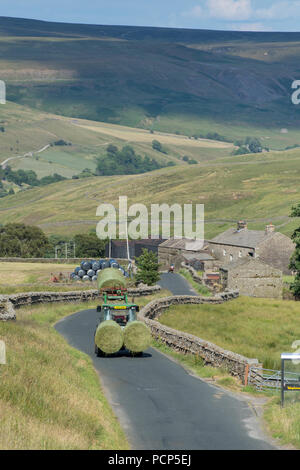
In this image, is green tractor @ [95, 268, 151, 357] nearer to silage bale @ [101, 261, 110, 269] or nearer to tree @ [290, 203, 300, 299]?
tree @ [290, 203, 300, 299]

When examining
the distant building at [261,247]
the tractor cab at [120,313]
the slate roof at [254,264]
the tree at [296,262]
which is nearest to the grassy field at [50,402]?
the tractor cab at [120,313]

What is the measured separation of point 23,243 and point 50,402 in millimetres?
122090

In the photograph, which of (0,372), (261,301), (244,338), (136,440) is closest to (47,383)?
(0,372)

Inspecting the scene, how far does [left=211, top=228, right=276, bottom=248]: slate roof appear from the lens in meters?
106

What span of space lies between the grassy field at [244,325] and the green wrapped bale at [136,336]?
20.2 ft

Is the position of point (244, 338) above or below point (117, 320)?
below

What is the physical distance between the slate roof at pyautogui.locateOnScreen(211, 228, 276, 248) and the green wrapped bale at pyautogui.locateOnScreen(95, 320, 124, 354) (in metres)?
76.1

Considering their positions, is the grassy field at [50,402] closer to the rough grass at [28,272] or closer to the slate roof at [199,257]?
the rough grass at [28,272]

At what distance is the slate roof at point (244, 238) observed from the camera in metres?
106

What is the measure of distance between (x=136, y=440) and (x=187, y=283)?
208ft

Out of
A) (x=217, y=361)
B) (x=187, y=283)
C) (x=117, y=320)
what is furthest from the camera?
(x=187, y=283)

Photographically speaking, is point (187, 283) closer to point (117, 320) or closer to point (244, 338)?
point (244, 338)

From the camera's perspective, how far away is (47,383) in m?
21.8
